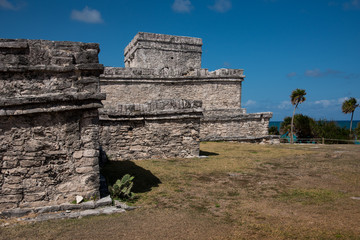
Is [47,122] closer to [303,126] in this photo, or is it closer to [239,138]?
[239,138]

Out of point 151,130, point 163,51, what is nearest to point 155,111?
point 151,130

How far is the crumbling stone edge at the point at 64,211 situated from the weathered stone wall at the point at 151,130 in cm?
423

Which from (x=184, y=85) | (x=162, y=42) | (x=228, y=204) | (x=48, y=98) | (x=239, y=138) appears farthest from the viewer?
(x=162, y=42)

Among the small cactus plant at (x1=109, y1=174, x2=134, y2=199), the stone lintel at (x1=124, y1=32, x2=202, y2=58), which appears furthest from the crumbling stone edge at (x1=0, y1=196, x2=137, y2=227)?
the stone lintel at (x1=124, y1=32, x2=202, y2=58)

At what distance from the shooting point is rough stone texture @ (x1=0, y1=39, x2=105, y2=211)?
15.2ft

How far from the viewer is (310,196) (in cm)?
570

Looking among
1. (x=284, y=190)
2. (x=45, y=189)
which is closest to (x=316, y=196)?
(x=284, y=190)

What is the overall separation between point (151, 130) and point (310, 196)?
5244mm

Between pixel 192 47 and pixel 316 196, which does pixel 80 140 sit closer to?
pixel 316 196

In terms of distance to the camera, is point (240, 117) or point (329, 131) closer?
point (240, 117)

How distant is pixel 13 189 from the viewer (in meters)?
4.66

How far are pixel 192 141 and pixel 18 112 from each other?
6.07 m

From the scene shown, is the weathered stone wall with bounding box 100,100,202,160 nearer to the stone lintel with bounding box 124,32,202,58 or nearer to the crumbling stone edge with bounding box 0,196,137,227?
the crumbling stone edge with bounding box 0,196,137,227

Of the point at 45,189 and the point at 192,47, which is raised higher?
the point at 192,47
